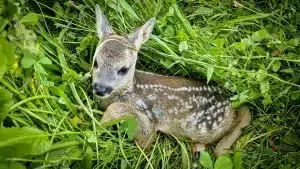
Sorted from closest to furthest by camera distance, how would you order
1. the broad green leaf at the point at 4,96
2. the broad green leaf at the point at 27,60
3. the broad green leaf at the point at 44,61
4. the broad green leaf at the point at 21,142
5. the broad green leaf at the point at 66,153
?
1. the broad green leaf at the point at 21,142
2. the broad green leaf at the point at 4,96
3. the broad green leaf at the point at 66,153
4. the broad green leaf at the point at 27,60
5. the broad green leaf at the point at 44,61

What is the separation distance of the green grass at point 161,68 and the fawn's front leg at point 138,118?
67 mm

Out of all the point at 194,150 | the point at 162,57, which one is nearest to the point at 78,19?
the point at 162,57

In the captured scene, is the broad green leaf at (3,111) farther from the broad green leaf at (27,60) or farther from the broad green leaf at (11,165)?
the broad green leaf at (27,60)

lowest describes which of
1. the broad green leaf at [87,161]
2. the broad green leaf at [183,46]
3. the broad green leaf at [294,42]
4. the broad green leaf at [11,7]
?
the broad green leaf at [87,161]

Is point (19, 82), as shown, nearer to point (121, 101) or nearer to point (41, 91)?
point (41, 91)

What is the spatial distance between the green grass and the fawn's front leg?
7 centimetres

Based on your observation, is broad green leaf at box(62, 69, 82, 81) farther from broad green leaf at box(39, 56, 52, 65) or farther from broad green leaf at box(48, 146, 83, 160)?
broad green leaf at box(48, 146, 83, 160)

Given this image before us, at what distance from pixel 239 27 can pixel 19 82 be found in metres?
1.87

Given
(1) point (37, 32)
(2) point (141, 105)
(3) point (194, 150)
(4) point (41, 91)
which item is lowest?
(3) point (194, 150)

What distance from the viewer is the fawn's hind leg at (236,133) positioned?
3.82 metres

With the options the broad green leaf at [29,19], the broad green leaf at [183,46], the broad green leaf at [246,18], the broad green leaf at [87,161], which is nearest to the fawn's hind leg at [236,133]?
the broad green leaf at [183,46]

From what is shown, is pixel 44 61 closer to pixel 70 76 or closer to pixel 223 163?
pixel 70 76

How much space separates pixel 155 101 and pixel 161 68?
0.36 meters

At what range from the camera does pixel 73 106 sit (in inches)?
133
